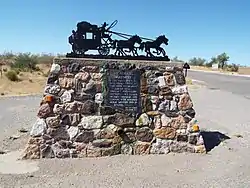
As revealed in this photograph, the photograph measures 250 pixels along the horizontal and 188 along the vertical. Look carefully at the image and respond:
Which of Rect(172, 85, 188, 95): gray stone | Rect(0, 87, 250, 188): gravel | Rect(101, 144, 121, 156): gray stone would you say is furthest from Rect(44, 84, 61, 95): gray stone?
Rect(172, 85, 188, 95): gray stone

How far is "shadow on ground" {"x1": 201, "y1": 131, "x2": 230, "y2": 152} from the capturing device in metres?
8.57

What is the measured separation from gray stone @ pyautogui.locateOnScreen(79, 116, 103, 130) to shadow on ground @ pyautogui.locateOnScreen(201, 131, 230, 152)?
231 cm

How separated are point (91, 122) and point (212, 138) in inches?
131

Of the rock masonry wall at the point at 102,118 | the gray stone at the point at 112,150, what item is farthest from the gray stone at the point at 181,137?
the gray stone at the point at 112,150

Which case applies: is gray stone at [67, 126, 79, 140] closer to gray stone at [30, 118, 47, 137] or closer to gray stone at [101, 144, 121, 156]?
gray stone at [30, 118, 47, 137]

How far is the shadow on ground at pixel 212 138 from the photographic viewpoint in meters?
8.57

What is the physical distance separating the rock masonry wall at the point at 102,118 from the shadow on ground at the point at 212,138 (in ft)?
2.43

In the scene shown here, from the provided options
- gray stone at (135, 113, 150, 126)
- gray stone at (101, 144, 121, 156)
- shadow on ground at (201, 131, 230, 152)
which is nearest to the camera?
gray stone at (101, 144, 121, 156)

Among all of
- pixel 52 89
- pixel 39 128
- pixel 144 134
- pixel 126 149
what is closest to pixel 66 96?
pixel 52 89

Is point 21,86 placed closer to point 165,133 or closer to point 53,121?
point 53,121

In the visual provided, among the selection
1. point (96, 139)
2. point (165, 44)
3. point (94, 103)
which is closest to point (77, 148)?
point (96, 139)

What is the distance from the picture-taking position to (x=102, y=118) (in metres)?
7.58

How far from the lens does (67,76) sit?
748 cm

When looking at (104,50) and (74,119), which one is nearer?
(74,119)
